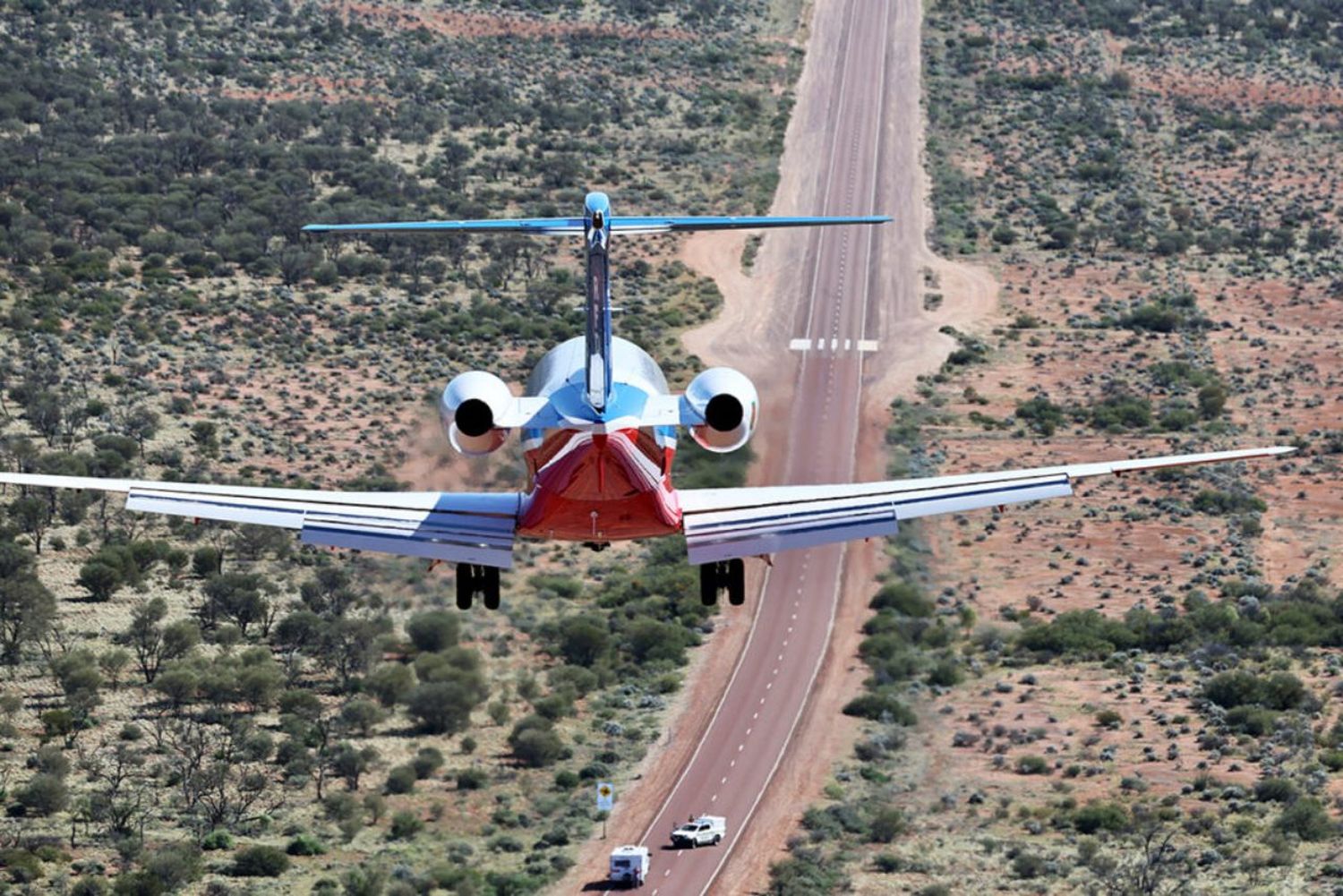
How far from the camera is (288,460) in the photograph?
13350cm

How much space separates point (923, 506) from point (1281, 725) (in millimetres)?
55399

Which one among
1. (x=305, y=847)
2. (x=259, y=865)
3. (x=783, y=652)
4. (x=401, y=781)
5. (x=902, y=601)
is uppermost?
(x=902, y=601)

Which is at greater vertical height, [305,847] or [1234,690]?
[1234,690]

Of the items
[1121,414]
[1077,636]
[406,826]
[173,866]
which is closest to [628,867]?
[406,826]

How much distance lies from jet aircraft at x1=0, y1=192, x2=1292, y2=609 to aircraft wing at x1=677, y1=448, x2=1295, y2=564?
0.04 meters

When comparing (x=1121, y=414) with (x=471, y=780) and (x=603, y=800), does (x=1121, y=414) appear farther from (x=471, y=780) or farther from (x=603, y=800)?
(x=471, y=780)

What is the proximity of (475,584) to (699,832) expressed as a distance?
119 feet

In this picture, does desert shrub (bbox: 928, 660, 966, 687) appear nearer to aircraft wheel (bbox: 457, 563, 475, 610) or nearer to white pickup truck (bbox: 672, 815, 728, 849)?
white pickup truck (bbox: 672, 815, 728, 849)

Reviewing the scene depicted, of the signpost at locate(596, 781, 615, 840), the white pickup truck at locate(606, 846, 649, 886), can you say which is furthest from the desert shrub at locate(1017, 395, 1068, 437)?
the white pickup truck at locate(606, 846, 649, 886)

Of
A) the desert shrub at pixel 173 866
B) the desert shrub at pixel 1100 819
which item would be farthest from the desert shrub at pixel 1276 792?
the desert shrub at pixel 173 866

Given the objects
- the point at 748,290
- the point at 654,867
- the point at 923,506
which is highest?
the point at 748,290

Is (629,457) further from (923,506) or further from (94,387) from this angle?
(94,387)

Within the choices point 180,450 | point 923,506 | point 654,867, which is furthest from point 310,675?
point 923,506

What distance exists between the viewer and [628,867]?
310 ft
